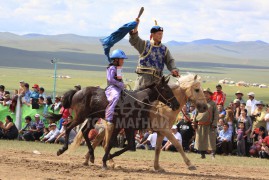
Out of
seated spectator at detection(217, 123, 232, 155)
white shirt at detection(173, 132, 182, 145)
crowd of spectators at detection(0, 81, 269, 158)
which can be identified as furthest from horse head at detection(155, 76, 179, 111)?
seated spectator at detection(217, 123, 232, 155)

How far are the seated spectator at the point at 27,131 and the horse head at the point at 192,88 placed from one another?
755 cm

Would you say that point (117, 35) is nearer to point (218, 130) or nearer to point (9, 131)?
point (218, 130)

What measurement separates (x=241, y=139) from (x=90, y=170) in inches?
265

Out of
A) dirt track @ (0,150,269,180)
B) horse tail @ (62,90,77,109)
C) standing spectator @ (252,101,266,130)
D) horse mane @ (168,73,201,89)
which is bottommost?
dirt track @ (0,150,269,180)

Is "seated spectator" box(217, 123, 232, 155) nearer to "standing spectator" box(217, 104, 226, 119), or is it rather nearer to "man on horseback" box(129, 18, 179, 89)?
"standing spectator" box(217, 104, 226, 119)

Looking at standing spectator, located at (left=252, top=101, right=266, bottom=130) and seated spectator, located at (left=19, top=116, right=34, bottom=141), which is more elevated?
standing spectator, located at (left=252, top=101, right=266, bottom=130)

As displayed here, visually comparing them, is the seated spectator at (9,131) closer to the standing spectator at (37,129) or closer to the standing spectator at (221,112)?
the standing spectator at (37,129)

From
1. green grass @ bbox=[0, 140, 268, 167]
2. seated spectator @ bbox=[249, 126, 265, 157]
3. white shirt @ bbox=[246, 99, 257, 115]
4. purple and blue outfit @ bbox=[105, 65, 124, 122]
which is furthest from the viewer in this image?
white shirt @ bbox=[246, 99, 257, 115]

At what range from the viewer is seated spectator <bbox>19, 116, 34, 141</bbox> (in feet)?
64.3

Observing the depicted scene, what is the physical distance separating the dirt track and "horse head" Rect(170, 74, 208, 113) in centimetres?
128

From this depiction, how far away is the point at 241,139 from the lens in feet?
59.0

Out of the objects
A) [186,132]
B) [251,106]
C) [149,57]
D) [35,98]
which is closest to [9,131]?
[35,98]

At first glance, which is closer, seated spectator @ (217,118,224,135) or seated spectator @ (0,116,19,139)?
seated spectator @ (217,118,224,135)

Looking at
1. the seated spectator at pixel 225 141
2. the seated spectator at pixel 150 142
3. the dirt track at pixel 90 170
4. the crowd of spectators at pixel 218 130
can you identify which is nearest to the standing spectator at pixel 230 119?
the crowd of spectators at pixel 218 130
